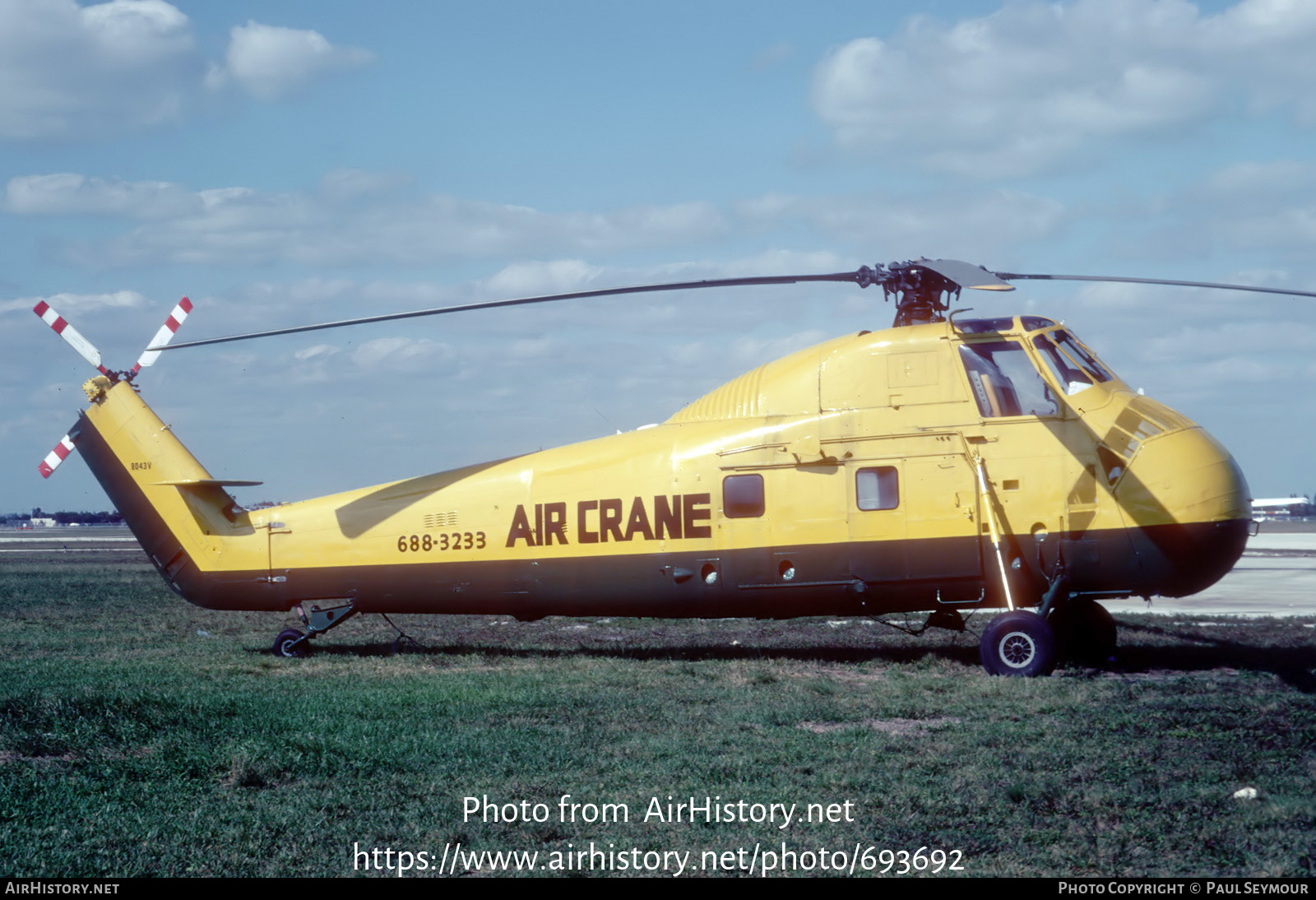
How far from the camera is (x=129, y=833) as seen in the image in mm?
6445

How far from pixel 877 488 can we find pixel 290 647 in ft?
28.6

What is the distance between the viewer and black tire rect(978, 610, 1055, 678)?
11812mm

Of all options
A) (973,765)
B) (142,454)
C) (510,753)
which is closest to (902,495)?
(973,765)

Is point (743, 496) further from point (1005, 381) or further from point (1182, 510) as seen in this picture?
point (1182, 510)

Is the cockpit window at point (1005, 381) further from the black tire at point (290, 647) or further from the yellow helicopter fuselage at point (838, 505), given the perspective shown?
the black tire at point (290, 647)

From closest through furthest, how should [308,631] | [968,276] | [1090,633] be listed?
[968,276] < [1090,633] < [308,631]

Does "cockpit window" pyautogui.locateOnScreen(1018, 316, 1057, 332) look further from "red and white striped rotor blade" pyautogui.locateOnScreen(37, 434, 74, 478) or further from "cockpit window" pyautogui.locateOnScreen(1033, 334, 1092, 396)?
"red and white striped rotor blade" pyautogui.locateOnScreen(37, 434, 74, 478)

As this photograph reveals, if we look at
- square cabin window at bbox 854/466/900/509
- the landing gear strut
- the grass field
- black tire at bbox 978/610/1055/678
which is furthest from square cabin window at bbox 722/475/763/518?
the landing gear strut

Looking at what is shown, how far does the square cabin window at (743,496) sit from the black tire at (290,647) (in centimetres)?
669

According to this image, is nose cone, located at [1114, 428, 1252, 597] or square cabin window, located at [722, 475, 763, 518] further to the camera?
square cabin window, located at [722, 475, 763, 518]

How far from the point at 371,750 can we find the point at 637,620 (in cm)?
1191

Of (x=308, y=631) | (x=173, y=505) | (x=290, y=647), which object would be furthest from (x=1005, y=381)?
(x=173, y=505)

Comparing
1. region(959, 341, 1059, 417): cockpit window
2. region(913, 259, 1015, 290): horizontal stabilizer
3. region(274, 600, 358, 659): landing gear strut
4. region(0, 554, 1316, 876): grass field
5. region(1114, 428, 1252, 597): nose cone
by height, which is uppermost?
region(913, 259, 1015, 290): horizontal stabilizer

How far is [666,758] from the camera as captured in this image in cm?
830
